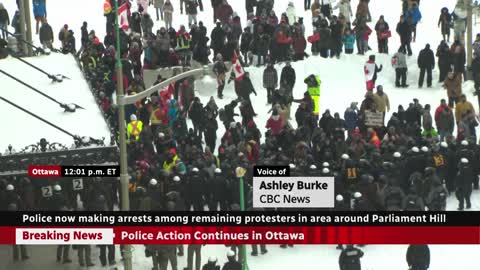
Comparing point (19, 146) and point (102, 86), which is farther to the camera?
point (102, 86)

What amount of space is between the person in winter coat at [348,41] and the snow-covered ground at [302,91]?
214 millimetres

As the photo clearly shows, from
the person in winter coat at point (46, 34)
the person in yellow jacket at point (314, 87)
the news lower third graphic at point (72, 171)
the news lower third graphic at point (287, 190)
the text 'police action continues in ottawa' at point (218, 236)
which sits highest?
the person in winter coat at point (46, 34)

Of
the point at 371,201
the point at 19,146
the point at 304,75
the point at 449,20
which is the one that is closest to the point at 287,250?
the point at 371,201

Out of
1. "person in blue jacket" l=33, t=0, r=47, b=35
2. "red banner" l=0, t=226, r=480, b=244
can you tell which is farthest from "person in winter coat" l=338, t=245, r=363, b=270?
"person in blue jacket" l=33, t=0, r=47, b=35

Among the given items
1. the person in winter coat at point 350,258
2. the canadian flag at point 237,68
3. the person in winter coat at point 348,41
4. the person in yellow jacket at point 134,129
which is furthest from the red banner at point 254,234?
the person in winter coat at point 348,41

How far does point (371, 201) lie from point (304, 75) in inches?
418

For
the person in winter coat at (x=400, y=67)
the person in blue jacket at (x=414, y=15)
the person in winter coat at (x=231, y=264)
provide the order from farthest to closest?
the person in blue jacket at (x=414, y=15) → the person in winter coat at (x=400, y=67) → the person in winter coat at (x=231, y=264)

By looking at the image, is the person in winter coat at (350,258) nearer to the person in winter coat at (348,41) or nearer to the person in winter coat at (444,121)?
the person in winter coat at (444,121)

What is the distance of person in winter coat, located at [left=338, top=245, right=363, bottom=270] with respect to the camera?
2702 centimetres

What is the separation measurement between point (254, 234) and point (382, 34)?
15347 mm

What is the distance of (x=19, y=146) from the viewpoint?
30312 mm

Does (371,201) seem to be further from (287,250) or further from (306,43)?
(306,43)

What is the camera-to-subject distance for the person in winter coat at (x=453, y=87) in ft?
117

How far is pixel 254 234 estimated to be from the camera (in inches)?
1003
